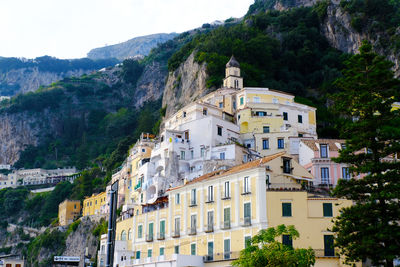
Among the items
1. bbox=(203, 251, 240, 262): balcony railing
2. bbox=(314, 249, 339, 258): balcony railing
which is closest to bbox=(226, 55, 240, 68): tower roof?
bbox=(203, 251, 240, 262): balcony railing

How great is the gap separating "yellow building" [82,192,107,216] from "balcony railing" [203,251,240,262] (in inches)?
2086

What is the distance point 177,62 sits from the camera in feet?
350

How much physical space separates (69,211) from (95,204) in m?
10.4

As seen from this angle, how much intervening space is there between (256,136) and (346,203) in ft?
85.4

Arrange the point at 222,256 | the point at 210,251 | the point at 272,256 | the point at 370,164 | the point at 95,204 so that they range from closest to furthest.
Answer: the point at 272,256 < the point at 370,164 < the point at 222,256 < the point at 210,251 < the point at 95,204

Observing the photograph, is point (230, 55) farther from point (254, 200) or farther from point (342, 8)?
point (254, 200)

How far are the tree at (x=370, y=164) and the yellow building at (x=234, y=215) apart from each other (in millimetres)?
3349

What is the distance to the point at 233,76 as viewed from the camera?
81.8 m

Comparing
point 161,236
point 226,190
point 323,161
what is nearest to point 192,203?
point 226,190

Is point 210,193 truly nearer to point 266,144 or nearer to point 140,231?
point 140,231

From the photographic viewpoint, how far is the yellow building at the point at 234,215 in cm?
3997

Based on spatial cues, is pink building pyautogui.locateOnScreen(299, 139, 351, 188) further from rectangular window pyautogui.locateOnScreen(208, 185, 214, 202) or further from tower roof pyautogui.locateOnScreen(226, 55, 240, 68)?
tower roof pyautogui.locateOnScreen(226, 55, 240, 68)

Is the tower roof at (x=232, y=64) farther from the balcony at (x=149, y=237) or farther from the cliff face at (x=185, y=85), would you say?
the balcony at (x=149, y=237)

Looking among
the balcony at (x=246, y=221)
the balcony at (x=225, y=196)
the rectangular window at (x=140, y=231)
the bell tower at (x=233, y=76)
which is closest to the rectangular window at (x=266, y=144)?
the bell tower at (x=233, y=76)
